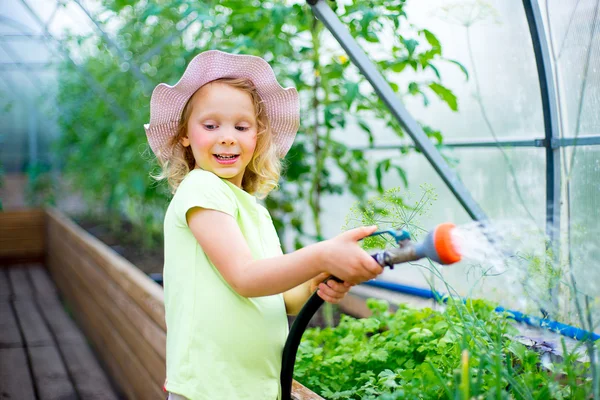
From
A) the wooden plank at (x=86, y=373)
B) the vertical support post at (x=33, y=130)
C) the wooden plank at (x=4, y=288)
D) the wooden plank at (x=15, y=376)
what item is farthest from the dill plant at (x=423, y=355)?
the vertical support post at (x=33, y=130)

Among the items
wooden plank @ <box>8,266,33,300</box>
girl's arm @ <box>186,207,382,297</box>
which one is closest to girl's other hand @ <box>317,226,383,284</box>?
girl's arm @ <box>186,207,382,297</box>

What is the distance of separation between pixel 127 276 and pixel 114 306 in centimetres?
30

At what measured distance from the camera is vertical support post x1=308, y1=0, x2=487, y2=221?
2.00 metres

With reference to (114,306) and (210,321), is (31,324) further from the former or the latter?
(210,321)

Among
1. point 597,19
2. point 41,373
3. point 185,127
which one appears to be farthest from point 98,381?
point 597,19

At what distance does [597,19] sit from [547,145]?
524mm

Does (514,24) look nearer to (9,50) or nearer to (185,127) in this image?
(185,127)

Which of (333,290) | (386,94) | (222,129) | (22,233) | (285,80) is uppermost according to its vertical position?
(285,80)

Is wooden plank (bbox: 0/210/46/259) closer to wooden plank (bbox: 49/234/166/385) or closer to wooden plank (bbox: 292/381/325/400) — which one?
wooden plank (bbox: 49/234/166/385)

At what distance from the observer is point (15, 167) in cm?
953

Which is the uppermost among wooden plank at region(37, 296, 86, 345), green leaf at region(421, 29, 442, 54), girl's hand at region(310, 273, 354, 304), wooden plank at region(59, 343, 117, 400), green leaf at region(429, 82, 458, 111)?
green leaf at region(421, 29, 442, 54)

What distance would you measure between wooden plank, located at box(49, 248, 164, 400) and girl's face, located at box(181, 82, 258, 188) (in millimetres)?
1139

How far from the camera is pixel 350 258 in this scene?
86 centimetres

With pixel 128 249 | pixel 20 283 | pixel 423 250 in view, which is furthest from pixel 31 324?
pixel 423 250
